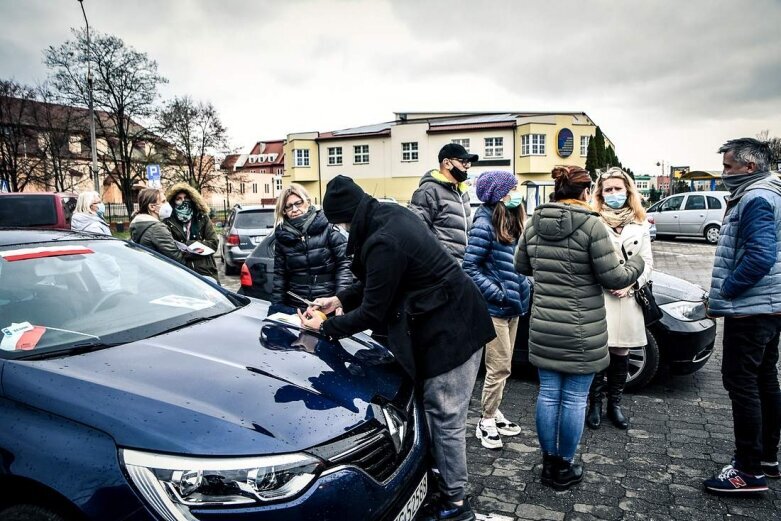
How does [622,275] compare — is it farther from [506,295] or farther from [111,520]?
[111,520]

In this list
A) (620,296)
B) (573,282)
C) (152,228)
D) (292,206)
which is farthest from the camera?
(152,228)

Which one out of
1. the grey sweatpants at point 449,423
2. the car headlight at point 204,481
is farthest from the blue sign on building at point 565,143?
the car headlight at point 204,481

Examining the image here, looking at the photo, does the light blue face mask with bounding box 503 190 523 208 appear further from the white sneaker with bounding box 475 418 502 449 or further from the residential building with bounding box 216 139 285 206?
the residential building with bounding box 216 139 285 206

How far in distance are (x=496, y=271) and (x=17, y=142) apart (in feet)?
140

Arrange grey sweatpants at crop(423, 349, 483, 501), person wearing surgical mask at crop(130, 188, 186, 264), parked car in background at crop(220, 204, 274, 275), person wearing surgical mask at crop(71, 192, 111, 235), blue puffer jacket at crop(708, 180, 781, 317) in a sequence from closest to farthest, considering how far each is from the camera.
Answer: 1. grey sweatpants at crop(423, 349, 483, 501)
2. blue puffer jacket at crop(708, 180, 781, 317)
3. person wearing surgical mask at crop(130, 188, 186, 264)
4. person wearing surgical mask at crop(71, 192, 111, 235)
5. parked car in background at crop(220, 204, 274, 275)

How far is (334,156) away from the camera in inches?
1828

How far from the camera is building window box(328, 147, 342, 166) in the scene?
152 ft

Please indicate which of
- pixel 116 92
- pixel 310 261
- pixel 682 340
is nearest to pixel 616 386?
pixel 682 340

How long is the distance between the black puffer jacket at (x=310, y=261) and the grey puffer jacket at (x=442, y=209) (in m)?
0.77

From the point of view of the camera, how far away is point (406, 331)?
2.54m

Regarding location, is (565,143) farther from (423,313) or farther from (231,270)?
(423,313)

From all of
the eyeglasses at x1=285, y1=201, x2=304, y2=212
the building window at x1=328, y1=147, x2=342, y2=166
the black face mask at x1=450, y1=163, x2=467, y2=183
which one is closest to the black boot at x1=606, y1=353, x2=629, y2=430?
the black face mask at x1=450, y1=163, x2=467, y2=183

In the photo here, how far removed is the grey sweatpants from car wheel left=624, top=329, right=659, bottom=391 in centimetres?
232

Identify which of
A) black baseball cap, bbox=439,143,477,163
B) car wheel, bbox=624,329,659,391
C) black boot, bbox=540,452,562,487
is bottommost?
black boot, bbox=540,452,562,487
